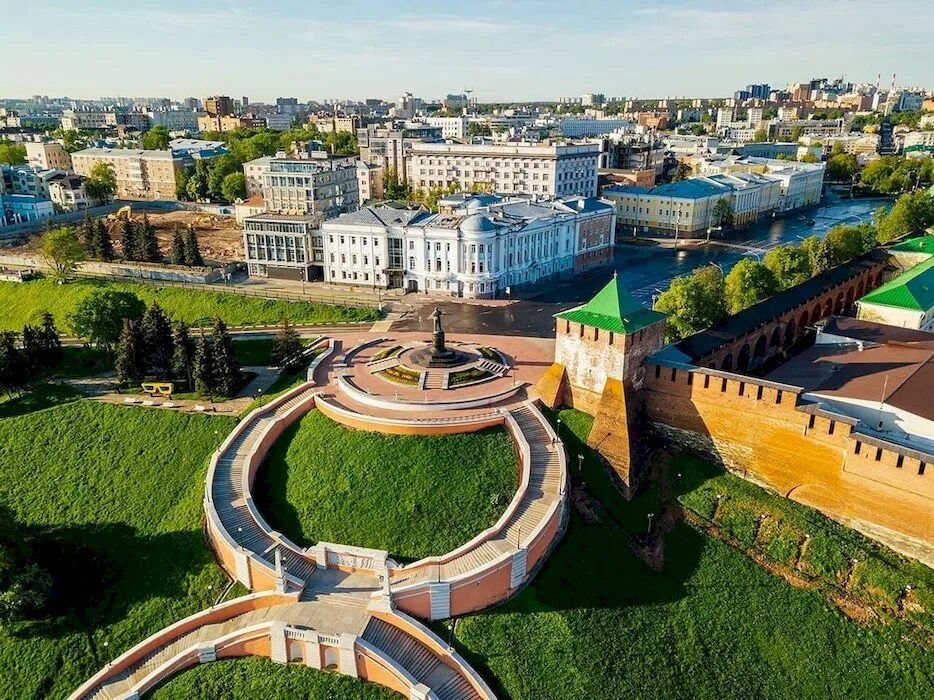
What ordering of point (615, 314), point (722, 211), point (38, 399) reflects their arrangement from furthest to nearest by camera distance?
point (722, 211) → point (38, 399) → point (615, 314)

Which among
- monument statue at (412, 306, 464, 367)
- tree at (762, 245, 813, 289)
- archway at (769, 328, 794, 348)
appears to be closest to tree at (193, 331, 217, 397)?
monument statue at (412, 306, 464, 367)

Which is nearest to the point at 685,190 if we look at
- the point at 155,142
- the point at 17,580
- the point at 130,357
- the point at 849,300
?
the point at 849,300

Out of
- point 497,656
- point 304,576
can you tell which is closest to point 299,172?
point 304,576

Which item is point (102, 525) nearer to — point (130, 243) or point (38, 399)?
point (38, 399)

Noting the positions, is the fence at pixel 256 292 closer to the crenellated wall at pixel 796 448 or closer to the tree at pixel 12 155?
the crenellated wall at pixel 796 448

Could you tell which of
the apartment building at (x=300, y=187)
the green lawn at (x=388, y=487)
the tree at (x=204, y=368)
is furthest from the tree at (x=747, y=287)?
the apartment building at (x=300, y=187)

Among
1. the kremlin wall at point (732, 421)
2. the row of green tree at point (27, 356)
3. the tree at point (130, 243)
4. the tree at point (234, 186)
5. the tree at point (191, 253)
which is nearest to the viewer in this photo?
the kremlin wall at point (732, 421)

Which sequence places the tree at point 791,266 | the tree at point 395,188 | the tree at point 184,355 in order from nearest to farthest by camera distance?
the tree at point 184,355 < the tree at point 791,266 < the tree at point 395,188
